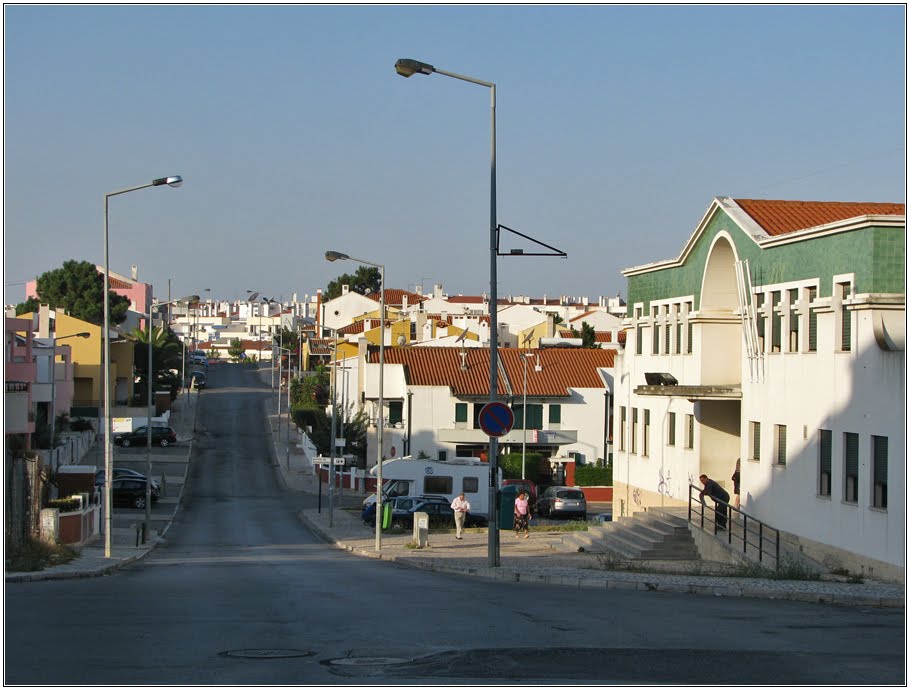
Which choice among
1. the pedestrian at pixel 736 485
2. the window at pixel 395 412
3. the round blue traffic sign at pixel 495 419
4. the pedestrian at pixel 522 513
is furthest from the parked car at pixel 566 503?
the round blue traffic sign at pixel 495 419

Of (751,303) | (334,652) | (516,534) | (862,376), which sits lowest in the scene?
(516,534)

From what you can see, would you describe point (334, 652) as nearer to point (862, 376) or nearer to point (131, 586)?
point (131, 586)

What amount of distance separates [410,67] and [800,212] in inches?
495

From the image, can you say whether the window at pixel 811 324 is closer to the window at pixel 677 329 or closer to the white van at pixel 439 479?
the window at pixel 677 329

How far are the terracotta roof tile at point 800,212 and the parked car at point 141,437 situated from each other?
55.1 meters

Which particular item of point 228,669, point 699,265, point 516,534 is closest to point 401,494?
point 516,534

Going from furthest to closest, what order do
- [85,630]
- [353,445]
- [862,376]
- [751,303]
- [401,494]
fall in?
1. [353,445]
2. [401,494]
3. [751,303]
4. [862,376]
5. [85,630]

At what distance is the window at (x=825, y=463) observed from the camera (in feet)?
80.8

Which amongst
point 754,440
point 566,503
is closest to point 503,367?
point 566,503

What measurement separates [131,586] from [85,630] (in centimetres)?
806

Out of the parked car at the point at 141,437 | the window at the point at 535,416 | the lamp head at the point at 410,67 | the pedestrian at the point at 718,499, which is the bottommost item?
the parked car at the point at 141,437

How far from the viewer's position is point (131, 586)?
67.9 ft

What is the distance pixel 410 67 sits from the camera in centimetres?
2312

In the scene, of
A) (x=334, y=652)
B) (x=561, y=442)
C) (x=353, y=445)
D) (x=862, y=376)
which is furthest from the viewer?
(x=353, y=445)
